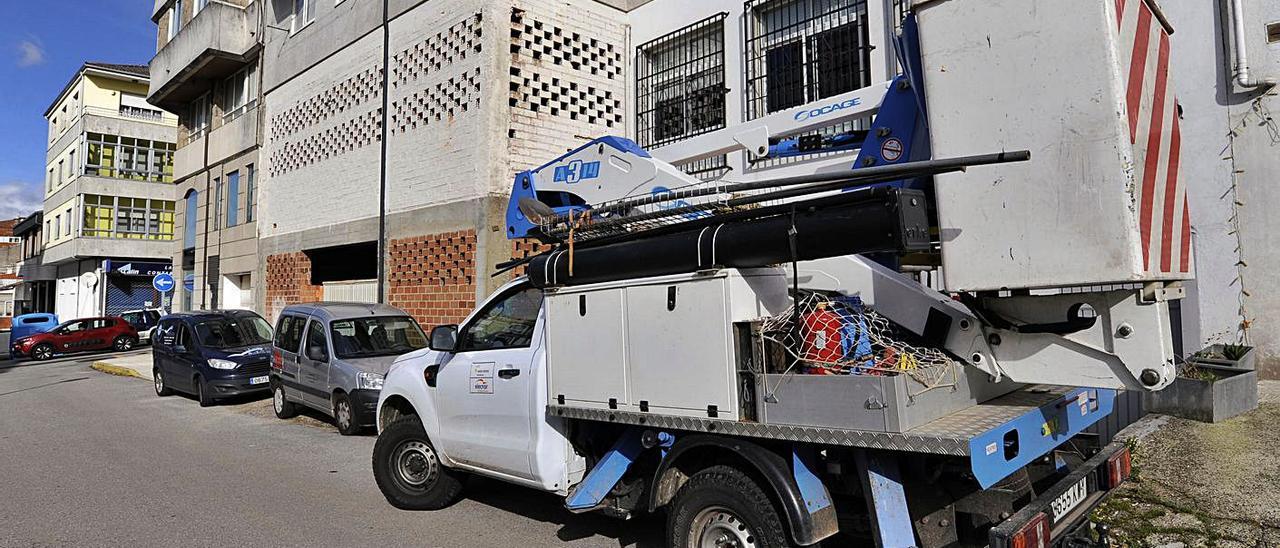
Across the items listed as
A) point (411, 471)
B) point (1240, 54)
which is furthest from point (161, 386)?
point (1240, 54)

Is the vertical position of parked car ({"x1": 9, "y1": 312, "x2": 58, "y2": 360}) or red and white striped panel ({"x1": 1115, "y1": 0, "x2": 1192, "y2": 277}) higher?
red and white striped panel ({"x1": 1115, "y1": 0, "x2": 1192, "y2": 277})

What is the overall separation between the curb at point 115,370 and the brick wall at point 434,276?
8.06 m

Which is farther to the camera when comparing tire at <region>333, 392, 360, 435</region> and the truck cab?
tire at <region>333, 392, 360, 435</region>

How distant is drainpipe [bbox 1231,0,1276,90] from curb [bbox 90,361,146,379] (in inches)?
830

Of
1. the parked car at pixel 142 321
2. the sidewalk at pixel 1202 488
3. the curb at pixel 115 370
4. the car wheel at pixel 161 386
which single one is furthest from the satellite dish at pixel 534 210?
the parked car at pixel 142 321

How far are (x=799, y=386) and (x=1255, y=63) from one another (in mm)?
7335

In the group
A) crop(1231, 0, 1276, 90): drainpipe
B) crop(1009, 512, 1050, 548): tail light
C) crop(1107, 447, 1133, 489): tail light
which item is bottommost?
crop(1009, 512, 1050, 548): tail light

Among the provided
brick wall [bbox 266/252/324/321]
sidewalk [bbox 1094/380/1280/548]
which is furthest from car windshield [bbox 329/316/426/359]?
sidewalk [bbox 1094/380/1280/548]

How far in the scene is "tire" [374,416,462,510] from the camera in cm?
605

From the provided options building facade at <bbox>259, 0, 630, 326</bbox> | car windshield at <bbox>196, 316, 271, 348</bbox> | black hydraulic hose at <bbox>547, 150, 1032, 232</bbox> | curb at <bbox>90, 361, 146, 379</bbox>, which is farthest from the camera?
curb at <bbox>90, 361, 146, 379</bbox>

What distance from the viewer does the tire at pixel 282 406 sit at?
1123 centimetres

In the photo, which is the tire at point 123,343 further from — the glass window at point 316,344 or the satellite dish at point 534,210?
the satellite dish at point 534,210

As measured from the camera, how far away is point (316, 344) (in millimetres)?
10469

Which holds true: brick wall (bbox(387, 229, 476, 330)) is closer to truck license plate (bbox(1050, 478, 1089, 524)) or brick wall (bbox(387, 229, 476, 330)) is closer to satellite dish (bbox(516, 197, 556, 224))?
satellite dish (bbox(516, 197, 556, 224))
